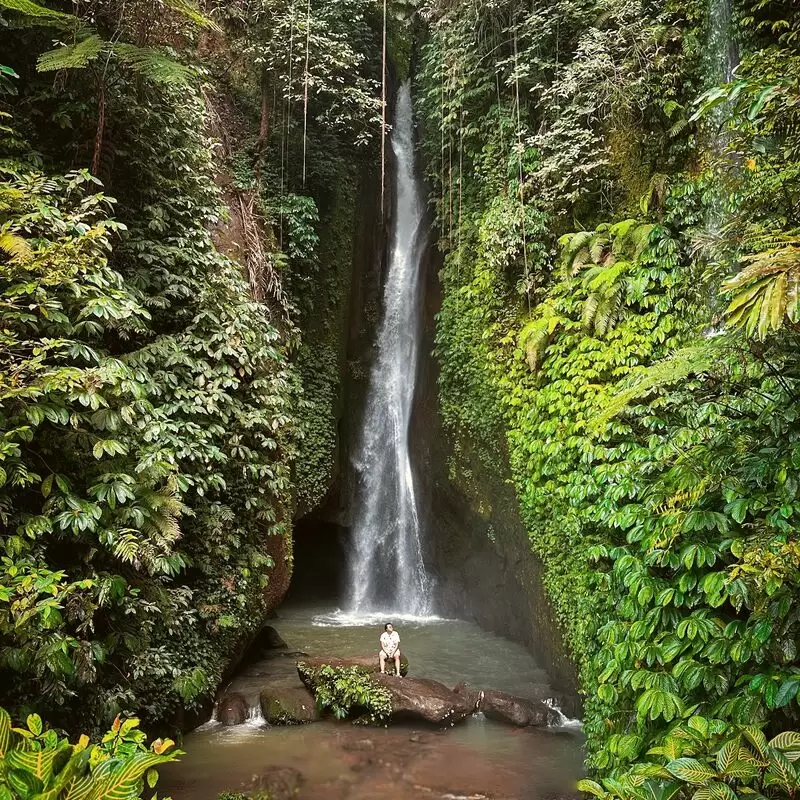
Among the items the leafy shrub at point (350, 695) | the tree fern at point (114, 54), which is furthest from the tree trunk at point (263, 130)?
the leafy shrub at point (350, 695)

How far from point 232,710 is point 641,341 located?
6859 millimetres

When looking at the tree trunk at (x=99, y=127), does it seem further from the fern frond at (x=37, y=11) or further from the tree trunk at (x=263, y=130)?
the tree trunk at (x=263, y=130)

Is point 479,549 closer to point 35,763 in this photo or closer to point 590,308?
point 590,308

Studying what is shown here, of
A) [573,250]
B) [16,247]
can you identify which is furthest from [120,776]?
[573,250]

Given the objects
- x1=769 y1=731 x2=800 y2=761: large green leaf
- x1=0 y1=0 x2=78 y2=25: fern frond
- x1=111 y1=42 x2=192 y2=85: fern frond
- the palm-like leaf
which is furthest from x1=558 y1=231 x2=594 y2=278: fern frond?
x1=769 y1=731 x2=800 y2=761: large green leaf

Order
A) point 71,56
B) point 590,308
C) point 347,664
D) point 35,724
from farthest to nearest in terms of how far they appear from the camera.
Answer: point 347,664 < point 590,308 < point 71,56 < point 35,724

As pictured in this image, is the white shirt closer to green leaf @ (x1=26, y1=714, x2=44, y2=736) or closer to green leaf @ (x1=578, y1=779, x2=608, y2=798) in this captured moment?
green leaf @ (x1=578, y1=779, x2=608, y2=798)

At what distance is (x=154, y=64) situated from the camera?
5875mm

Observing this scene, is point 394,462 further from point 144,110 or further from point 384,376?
point 144,110

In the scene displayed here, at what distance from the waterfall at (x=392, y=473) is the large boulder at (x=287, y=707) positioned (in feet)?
19.4

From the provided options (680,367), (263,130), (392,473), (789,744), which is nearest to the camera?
(789,744)

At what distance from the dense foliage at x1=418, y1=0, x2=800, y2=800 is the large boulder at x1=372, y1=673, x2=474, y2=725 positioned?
1813 mm

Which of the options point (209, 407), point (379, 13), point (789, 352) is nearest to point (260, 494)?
point (209, 407)

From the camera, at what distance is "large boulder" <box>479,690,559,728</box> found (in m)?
7.47
